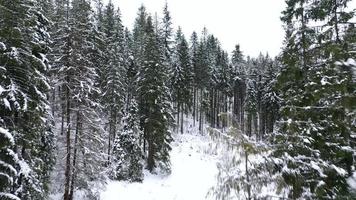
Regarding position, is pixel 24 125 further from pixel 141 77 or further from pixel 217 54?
pixel 217 54

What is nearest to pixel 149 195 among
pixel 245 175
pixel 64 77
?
pixel 64 77

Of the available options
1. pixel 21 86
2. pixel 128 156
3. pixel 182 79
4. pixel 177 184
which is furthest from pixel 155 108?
pixel 182 79

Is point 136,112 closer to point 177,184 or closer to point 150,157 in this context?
point 150,157

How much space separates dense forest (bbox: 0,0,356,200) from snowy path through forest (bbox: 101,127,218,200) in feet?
4.26

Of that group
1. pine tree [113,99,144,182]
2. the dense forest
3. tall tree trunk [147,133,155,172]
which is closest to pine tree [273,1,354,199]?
the dense forest

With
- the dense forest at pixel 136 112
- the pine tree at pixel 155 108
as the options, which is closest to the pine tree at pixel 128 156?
the dense forest at pixel 136 112

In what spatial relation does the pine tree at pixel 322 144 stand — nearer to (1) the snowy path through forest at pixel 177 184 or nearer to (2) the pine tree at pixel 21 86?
(2) the pine tree at pixel 21 86

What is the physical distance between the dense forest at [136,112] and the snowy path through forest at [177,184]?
1.30m

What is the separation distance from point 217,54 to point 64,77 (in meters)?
51.8

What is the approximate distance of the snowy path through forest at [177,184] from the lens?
23.5 metres

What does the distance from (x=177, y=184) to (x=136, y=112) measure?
294 inches

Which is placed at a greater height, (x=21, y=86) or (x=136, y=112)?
(x=21, y=86)

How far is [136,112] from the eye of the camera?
29.9 meters

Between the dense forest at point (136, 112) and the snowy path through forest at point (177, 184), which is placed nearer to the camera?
the dense forest at point (136, 112)
